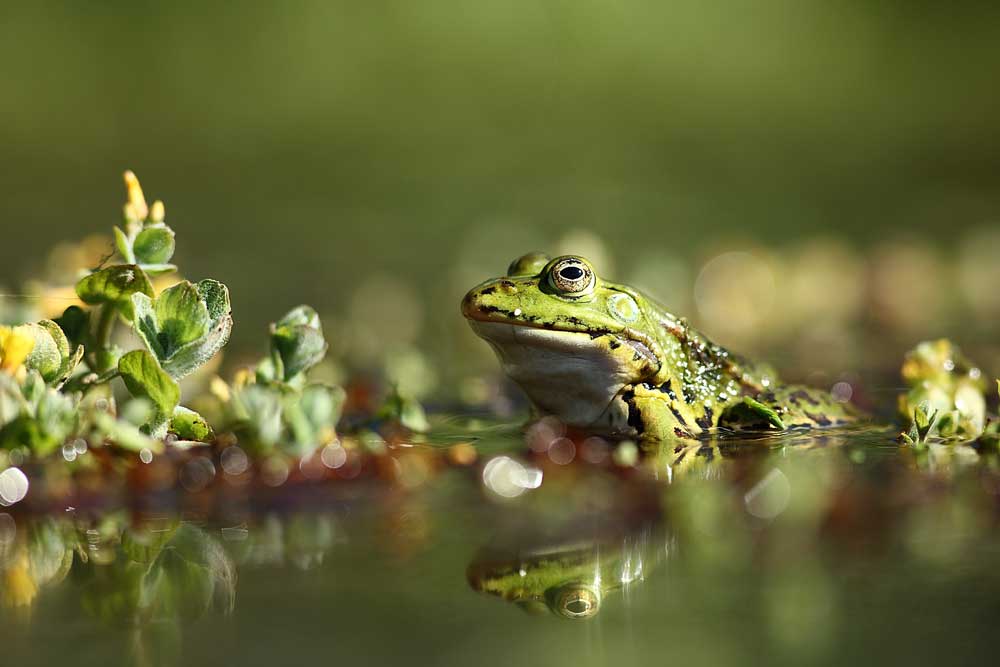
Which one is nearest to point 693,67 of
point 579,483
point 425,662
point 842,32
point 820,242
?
point 842,32

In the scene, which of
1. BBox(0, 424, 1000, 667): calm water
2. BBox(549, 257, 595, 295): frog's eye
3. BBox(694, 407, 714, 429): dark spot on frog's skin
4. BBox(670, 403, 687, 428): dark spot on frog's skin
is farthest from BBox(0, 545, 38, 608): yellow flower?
BBox(694, 407, 714, 429): dark spot on frog's skin

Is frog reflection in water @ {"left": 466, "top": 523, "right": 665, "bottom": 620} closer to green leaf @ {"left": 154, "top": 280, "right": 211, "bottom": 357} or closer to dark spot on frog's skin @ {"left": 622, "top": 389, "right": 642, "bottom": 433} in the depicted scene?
green leaf @ {"left": 154, "top": 280, "right": 211, "bottom": 357}

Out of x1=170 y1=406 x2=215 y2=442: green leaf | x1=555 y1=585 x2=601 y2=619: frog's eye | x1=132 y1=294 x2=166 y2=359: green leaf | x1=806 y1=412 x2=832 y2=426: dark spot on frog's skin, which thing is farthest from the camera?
x1=806 y1=412 x2=832 y2=426: dark spot on frog's skin

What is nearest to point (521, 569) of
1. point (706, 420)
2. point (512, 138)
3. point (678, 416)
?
point (678, 416)

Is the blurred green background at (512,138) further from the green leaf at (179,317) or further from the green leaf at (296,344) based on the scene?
the green leaf at (179,317)

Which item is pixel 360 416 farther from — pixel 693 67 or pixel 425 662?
pixel 693 67

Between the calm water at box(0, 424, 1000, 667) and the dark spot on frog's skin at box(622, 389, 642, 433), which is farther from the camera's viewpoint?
the dark spot on frog's skin at box(622, 389, 642, 433)
